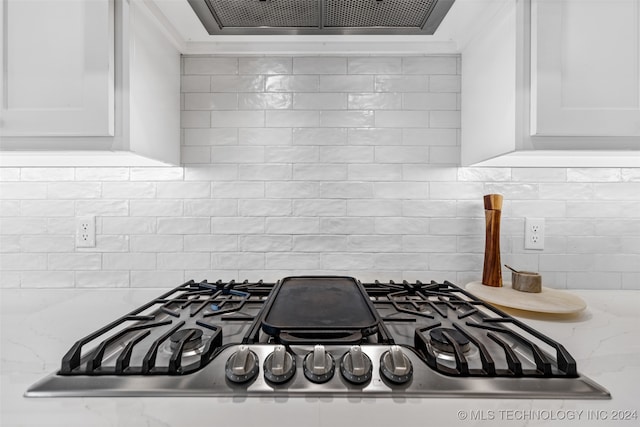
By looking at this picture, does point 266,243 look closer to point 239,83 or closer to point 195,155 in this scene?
point 195,155

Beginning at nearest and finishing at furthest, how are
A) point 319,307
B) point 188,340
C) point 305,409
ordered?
1. point 305,409
2. point 188,340
3. point 319,307

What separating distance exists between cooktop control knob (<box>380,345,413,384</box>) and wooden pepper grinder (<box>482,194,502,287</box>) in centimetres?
77

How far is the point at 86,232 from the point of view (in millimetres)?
1310

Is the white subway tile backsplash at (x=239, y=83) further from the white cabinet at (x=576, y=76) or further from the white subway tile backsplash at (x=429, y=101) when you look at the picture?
the white cabinet at (x=576, y=76)

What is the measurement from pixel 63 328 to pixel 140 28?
90 centimetres

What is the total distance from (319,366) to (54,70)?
1076mm

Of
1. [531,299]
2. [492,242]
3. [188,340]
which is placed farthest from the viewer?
[492,242]

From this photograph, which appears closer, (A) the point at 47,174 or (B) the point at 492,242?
(B) the point at 492,242

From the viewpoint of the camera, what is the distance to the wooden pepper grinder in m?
1.16

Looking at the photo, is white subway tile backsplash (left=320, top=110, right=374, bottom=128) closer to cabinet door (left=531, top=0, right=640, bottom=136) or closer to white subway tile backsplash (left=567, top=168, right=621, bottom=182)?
cabinet door (left=531, top=0, right=640, bottom=136)

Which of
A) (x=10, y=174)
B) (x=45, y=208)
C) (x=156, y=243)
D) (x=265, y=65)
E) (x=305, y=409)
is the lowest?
(x=305, y=409)

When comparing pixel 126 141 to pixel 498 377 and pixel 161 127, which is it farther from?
pixel 498 377

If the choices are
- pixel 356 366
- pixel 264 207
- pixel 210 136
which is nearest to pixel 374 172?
pixel 264 207

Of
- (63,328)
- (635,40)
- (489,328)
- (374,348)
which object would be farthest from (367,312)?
(635,40)
